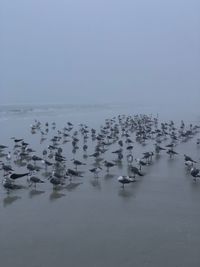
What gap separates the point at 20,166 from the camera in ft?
65.8

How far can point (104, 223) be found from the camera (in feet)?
39.8

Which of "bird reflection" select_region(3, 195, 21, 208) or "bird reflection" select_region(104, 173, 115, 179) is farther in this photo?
"bird reflection" select_region(104, 173, 115, 179)

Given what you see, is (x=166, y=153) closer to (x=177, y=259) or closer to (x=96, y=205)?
(x=96, y=205)

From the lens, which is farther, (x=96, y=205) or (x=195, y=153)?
(x=195, y=153)

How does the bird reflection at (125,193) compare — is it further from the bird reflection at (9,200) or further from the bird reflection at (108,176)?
the bird reflection at (9,200)

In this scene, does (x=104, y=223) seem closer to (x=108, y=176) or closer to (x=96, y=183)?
(x=96, y=183)

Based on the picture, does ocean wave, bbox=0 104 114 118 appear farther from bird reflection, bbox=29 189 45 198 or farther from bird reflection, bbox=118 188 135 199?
bird reflection, bbox=118 188 135 199

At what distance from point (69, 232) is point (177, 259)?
290cm

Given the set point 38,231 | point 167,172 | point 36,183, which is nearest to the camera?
point 38,231

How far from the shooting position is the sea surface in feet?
32.8

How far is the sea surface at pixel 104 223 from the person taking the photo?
10000mm

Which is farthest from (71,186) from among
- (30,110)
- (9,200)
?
(30,110)

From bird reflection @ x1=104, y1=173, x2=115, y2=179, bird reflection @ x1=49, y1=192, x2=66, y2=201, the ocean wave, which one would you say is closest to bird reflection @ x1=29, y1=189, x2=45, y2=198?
bird reflection @ x1=49, y1=192, x2=66, y2=201

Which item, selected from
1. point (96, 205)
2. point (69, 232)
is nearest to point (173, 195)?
point (96, 205)
